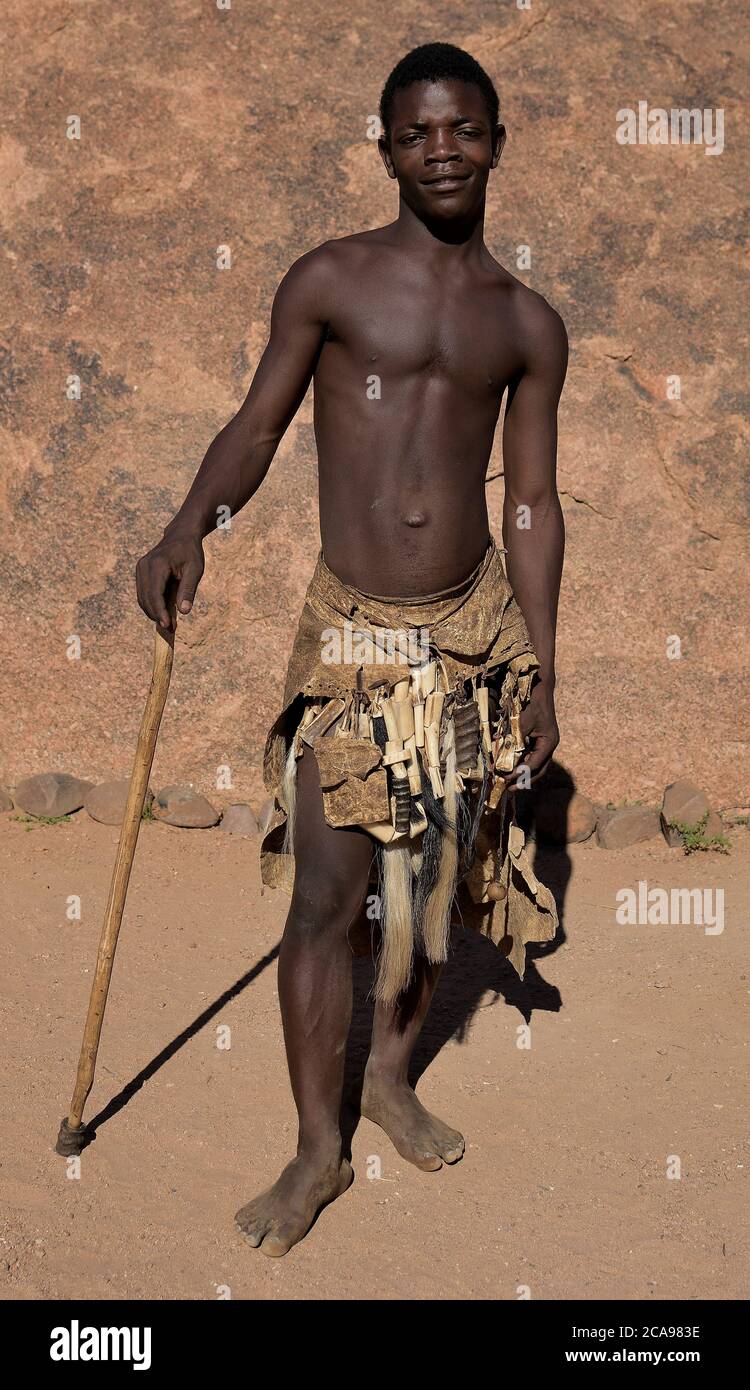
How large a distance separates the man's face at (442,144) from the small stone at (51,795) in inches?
118

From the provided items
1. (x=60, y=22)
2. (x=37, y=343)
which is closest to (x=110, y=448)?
(x=37, y=343)

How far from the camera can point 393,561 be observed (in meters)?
3.25

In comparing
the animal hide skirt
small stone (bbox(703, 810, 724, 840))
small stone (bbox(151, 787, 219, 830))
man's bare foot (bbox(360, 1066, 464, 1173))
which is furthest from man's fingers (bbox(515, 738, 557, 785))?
small stone (bbox(151, 787, 219, 830))

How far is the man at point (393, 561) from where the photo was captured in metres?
3.14

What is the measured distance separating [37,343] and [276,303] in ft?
8.73

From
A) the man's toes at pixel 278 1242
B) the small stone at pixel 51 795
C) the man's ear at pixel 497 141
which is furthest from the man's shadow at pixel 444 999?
the man's ear at pixel 497 141

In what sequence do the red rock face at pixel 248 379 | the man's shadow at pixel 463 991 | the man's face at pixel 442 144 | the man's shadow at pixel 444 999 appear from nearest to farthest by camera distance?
the man's face at pixel 442 144, the man's shadow at pixel 444 999, the man's shadow at pixel 463 991, the red rock face at pixel 248 379

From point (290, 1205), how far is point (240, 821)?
237 centimetres

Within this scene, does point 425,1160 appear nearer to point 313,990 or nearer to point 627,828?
point 313,990

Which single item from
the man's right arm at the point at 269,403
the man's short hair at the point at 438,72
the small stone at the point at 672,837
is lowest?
the small stone at the point at 672,837

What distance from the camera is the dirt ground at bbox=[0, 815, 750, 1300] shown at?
10.4ft

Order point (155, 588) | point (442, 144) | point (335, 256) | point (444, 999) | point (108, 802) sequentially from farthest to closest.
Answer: point (108, 802) → point (444, 999) → point (335, 256) → point (442, 144) → point (155, 588)

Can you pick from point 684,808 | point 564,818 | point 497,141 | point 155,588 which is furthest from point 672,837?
point 155,588

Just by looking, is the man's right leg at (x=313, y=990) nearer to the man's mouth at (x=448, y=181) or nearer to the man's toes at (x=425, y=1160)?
the man's toes at (x=425, y=1160)
